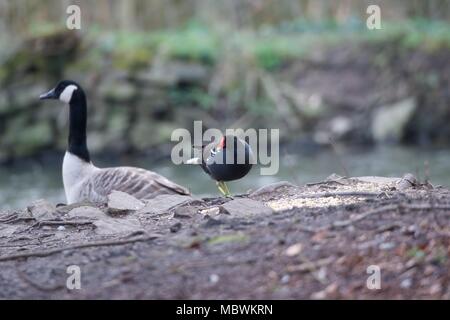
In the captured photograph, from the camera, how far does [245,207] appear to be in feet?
23.6

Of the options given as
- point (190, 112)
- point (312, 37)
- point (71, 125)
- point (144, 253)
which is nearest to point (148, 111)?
point (190, 112)

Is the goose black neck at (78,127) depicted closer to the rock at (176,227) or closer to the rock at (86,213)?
the rock at (86,213)

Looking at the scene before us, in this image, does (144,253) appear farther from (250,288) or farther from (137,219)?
(137,219)

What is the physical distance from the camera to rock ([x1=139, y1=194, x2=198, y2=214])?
25.7 ft

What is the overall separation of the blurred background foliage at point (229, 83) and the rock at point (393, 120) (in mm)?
29

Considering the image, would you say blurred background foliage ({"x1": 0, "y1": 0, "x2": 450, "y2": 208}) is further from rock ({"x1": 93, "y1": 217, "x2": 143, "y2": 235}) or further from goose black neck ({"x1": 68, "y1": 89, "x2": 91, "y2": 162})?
rock ({"x1": 93, "y1": 217, "x2": 143, "y2": 235})

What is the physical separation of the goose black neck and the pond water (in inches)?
242

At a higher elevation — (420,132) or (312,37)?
(312,37)

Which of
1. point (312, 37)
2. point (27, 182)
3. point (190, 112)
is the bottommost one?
point (27, 182)

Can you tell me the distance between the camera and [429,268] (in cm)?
531

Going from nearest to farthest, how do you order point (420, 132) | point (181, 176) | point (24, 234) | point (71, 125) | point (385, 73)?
point (24, 234) < point (71, 125) < point (181, 176) < point (420, 132) < point (385, 73)

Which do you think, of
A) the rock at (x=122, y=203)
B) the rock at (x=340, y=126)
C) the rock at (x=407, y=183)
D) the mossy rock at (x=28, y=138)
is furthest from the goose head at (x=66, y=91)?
the mossy rock at (x=28, y=138)

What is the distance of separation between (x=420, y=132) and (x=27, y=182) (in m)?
10.5

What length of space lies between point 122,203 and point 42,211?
754 mm
